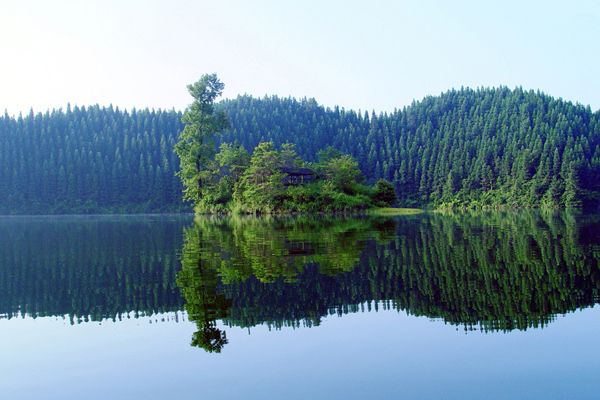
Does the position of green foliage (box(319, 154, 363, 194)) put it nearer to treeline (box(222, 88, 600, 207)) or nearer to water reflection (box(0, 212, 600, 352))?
treeline (box(222, 88, 600, 207))

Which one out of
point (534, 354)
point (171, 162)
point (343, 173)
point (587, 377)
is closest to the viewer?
point (587, 377)

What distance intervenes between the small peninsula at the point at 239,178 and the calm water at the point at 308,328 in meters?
59.1

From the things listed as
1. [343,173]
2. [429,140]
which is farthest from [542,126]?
[343,173]

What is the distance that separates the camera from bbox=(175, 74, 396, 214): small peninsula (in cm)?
8006

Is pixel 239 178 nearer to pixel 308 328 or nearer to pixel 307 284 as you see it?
pixel 307 284

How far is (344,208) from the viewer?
8275cm

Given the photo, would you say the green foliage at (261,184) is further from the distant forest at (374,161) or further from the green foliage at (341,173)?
the distant forest at (374,161)

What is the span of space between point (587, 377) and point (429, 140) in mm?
189344

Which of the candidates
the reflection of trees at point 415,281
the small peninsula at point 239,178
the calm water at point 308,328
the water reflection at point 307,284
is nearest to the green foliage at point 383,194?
the small peninsula at point 239,178

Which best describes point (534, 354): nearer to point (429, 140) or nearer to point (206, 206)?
point (206, 206)

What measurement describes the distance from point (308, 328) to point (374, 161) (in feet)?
577

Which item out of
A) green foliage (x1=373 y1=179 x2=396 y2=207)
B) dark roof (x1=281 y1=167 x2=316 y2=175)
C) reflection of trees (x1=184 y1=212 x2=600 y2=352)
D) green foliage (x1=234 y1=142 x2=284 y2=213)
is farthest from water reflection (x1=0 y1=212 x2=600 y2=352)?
green foliage (x1=373 y1=179 x2=396 y2=207)

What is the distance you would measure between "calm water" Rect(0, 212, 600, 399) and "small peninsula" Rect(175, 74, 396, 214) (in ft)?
194

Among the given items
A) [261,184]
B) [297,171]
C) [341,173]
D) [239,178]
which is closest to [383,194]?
[341,173]
